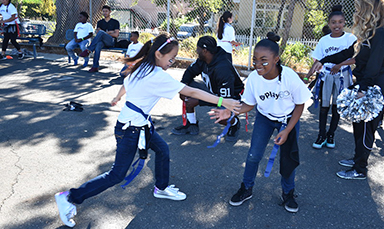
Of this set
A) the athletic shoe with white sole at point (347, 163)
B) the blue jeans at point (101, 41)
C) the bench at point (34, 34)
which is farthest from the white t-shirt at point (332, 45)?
the bench at point (34, 34)

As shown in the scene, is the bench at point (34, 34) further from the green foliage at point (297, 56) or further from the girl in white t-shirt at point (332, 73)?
the girl in white t-shirt at point (332, 73)

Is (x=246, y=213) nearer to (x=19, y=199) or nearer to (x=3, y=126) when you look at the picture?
(x=19, y=199)

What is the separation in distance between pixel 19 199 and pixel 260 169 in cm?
283

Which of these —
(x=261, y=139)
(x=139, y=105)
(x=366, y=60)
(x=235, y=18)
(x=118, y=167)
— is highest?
(x=235, y=18)

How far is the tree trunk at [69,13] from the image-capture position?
41.3 feet

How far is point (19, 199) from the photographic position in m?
3.45

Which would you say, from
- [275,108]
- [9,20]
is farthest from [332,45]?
[9,20]

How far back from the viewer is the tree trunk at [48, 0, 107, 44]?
12578 millimetres

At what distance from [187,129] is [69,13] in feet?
32.2

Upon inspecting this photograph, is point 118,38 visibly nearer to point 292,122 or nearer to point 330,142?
point 330,142

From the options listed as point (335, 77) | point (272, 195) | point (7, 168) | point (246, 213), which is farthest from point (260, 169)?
point (7, 168)

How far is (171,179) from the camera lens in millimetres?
3965

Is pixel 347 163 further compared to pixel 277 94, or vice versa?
pixel 347 163

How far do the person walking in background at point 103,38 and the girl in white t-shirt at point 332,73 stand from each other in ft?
21.7
